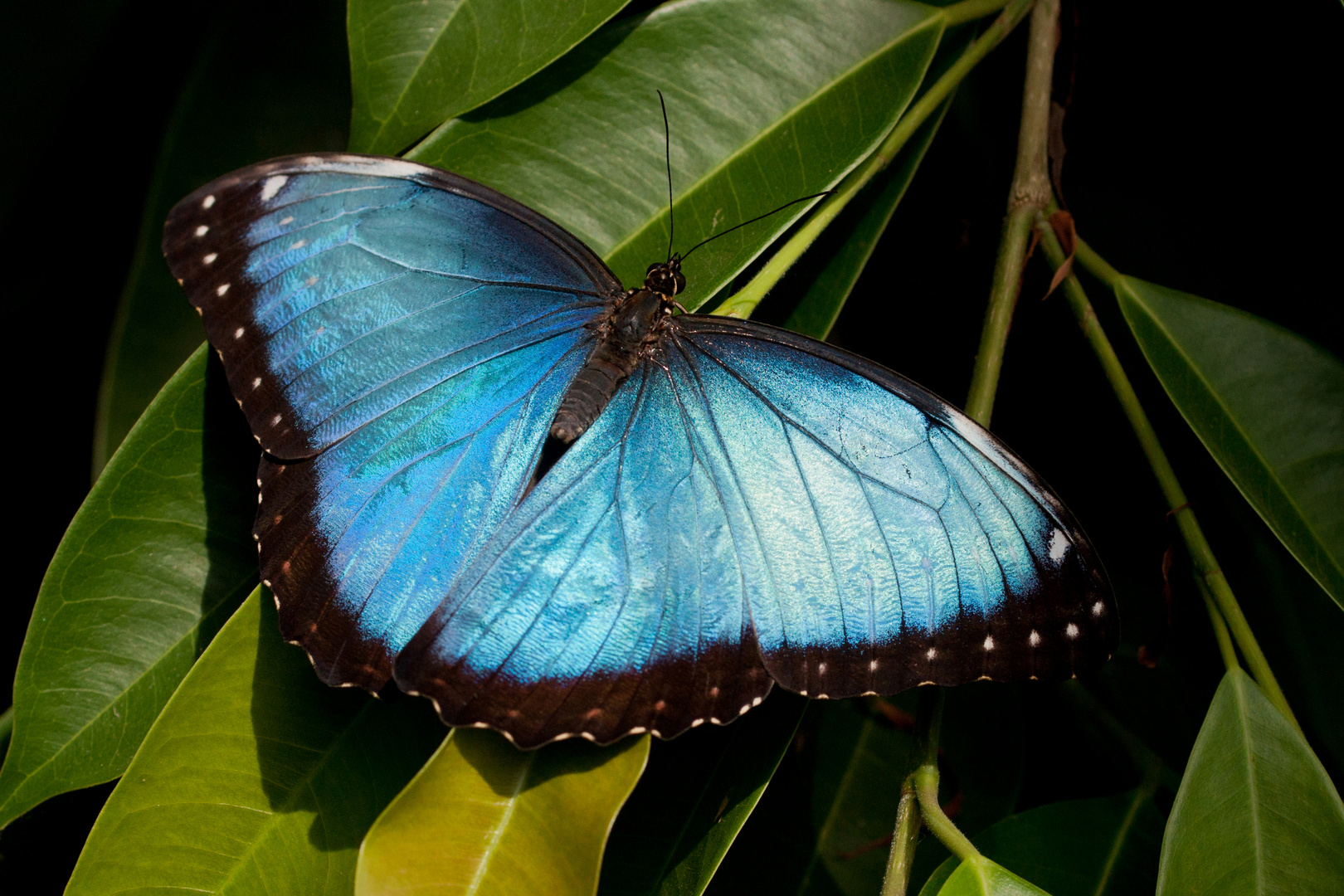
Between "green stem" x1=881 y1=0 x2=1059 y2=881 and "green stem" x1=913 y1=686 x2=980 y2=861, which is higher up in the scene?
"green stem" x1=881 y1=0 x2=1059 y2=881

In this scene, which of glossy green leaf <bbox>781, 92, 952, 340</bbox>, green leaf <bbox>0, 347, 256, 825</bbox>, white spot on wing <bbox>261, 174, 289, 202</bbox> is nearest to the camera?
green leaf <bbox>0, 347, 256, 825</bbox>

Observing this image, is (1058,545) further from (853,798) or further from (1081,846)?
(853,798)

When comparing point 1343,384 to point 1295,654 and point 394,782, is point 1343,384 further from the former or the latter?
point 394,782

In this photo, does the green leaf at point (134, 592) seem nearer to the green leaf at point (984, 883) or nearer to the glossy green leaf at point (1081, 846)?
the green leaf at point (984, 883)

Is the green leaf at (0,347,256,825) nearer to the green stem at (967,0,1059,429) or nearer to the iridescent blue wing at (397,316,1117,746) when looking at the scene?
the iridescent blue wing at (397,316,1117,746)

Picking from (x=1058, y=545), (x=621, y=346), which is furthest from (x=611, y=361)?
(x=1058, y=545)

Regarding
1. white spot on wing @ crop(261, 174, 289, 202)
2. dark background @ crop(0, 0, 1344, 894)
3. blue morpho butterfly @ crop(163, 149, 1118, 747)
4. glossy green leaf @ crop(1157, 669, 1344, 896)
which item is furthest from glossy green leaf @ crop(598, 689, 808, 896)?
white spot on wing @ crop(261, 174, 289, 202)
